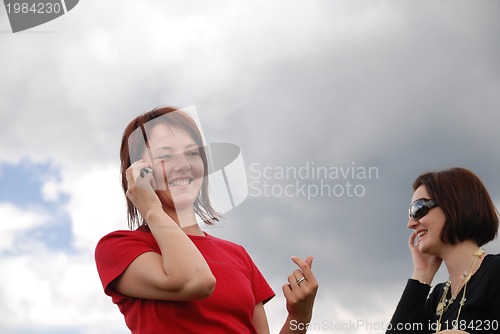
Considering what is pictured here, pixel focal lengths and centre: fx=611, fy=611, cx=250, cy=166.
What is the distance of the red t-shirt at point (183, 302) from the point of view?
3.40m

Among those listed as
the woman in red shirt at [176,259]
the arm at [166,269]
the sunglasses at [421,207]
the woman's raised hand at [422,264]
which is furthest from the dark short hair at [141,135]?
the woman's raised hand at [422,264]

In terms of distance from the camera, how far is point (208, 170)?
4.19m

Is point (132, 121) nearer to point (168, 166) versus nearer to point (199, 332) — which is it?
point (168, 166)

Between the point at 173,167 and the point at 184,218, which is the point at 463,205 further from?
the point at 173,167

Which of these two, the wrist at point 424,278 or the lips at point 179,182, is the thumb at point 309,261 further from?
the wrist at point 424,278

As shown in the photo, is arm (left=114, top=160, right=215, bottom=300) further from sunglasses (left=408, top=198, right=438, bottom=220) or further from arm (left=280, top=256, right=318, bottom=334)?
sunglasses (left=408, top=198, right=438, bottom=220)

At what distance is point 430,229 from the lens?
5266 millimetres

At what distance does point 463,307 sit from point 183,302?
2631mm

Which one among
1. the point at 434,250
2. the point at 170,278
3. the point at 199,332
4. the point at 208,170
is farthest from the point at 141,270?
the point at 434,250

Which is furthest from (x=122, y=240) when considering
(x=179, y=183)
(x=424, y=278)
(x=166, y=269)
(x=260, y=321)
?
(x=424, y=278)

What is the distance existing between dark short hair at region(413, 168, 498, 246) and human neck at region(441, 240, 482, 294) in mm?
54

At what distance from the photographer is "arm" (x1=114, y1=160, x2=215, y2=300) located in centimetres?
330

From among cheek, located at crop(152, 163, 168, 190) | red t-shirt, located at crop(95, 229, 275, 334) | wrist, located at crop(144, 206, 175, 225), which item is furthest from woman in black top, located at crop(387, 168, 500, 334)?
wrist, located at crop(144, 206, 175, 225)

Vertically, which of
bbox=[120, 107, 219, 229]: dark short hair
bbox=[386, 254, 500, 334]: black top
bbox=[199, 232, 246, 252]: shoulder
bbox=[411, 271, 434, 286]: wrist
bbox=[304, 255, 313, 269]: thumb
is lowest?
bbox=[386, 254, 500, 334]: black top
